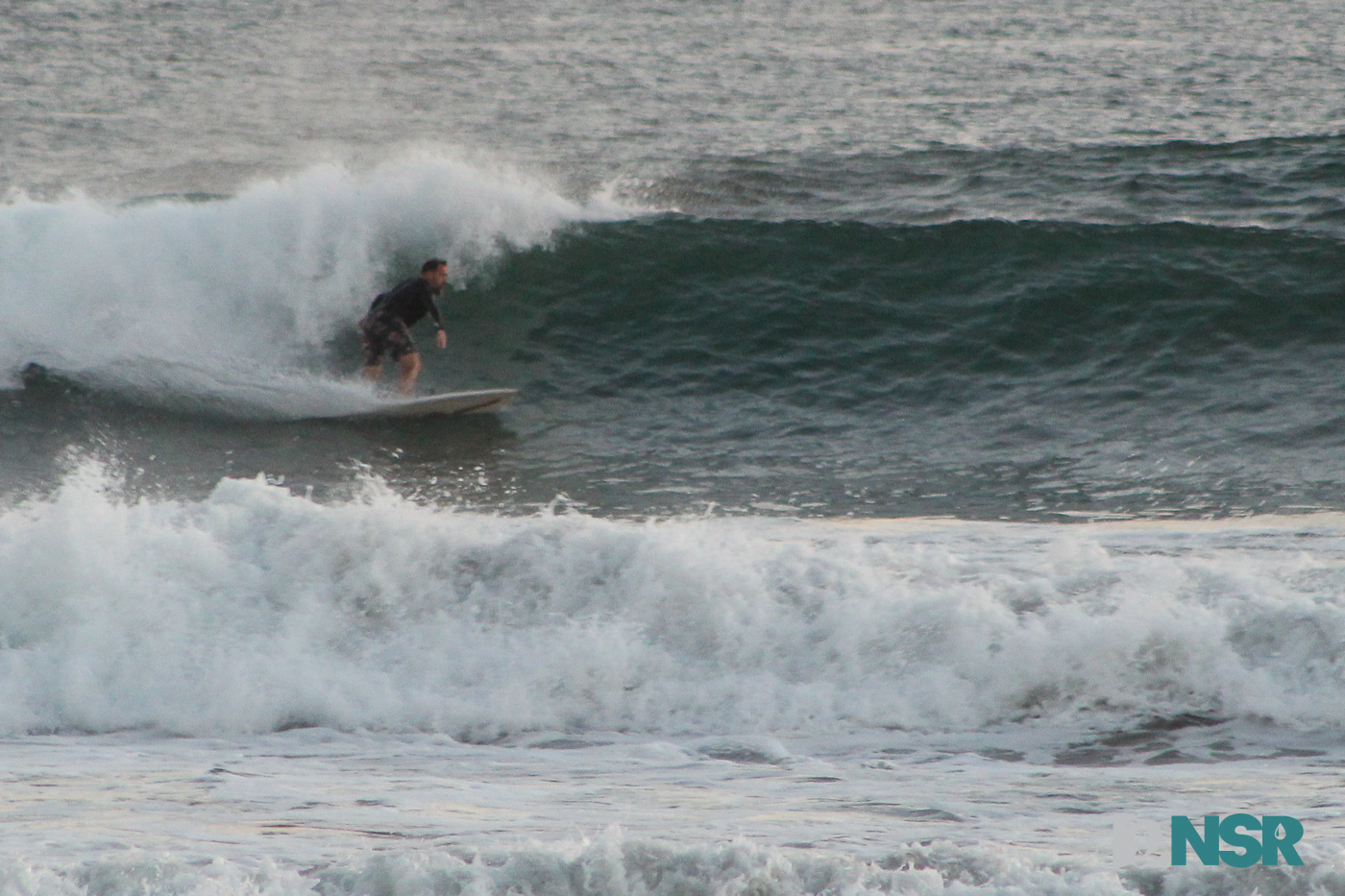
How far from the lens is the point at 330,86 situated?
25.3 meters

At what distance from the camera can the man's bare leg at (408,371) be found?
11.0 meters

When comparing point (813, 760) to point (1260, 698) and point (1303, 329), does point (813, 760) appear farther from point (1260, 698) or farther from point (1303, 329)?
point (1303, 329)

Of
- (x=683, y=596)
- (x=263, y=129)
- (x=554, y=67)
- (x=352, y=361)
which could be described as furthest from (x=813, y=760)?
(x=554, y=67)

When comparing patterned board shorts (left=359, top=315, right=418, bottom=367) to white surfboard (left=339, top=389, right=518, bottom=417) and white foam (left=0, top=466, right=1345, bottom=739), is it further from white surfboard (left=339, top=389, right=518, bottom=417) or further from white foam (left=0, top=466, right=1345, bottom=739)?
white foam (left=0, top=466, right=1345, bottom=739)

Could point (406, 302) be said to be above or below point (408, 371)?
above

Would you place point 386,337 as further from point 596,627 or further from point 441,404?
point 596,627

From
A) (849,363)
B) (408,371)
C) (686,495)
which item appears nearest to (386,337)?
(408,371)

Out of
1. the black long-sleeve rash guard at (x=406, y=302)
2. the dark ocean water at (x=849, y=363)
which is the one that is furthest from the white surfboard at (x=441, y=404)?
the black long-sleeve rash guard at (x=406, y=302)

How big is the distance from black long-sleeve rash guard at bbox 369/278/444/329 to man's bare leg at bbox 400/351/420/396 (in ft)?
0.90

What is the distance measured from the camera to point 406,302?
1092cm

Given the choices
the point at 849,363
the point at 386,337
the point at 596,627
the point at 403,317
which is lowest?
the point at 596,627

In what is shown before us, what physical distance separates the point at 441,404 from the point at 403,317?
0.79 metres

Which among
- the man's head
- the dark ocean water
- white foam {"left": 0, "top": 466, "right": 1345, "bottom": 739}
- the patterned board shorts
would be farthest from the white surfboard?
white foam {"left": 0, "top": 466, "right": 1345, "bottom": 739}

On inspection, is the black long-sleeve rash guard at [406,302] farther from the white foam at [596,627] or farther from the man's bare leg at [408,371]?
the white foam at [596,627]
